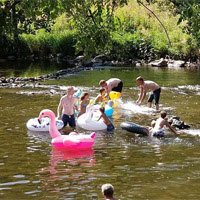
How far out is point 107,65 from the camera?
40.5 metres

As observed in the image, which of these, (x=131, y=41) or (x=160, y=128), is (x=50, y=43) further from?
(x=160, y=128)

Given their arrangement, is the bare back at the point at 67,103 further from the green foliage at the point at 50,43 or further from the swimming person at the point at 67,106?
the green foliage at the point at 50,43

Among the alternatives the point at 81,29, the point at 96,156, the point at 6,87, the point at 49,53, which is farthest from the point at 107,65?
the point at 81,29

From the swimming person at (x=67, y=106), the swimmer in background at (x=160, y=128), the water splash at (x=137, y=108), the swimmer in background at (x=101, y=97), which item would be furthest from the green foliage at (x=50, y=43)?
the swimmer in background at (x=160, y=128)

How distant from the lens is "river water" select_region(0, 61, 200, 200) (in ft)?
31.5

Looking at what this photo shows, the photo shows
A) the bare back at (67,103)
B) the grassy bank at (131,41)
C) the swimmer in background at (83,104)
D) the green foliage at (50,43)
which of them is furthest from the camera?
the green foliage at (50,43)

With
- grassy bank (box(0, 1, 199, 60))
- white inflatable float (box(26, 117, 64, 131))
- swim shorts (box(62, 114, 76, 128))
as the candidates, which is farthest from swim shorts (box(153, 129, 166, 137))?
grassy bank (box(0, 1, 199, 60))

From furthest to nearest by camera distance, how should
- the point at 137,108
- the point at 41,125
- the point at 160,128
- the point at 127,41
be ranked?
the point at 127,41, the point at 137,108, the point at 41,125, the point at 160,128

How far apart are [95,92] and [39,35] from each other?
23.8m

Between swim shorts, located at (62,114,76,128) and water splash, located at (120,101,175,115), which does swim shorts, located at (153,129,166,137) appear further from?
water splash, located at (120,101,175,115)

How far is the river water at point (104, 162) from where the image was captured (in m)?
9.60

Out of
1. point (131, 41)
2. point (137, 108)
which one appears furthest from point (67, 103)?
point (131, 41)

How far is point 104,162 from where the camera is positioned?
11797 mm

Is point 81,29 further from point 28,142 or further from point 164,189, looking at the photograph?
point 28,142
